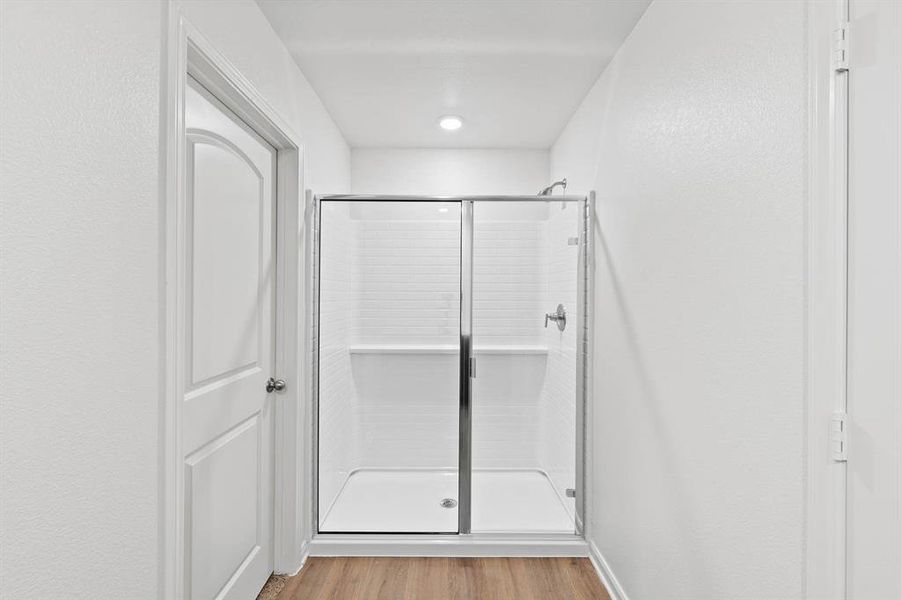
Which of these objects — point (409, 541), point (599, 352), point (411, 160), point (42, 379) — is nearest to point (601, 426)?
point (599, 352)

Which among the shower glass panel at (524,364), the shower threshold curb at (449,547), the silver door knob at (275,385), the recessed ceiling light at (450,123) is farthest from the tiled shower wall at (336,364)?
the recessed ceiling light at (450,123)

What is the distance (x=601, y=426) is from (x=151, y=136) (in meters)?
2.20

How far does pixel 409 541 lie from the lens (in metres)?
2.71

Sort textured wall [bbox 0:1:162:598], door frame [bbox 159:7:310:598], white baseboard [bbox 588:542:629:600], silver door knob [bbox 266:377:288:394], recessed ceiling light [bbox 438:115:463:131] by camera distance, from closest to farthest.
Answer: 1. textured wall [bbox 0:1:162:598]
2. door frame [bbox 159:7:310:598]
3. white baseboard [bbox 588:542:629:600]
4. silver door knob [bbox 266:377:288:394]
5. recessed ceiling light [bbox 438:115:463:131]

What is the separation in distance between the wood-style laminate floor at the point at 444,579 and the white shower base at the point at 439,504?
179mm

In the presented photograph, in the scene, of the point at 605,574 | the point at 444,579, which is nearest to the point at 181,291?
the point at 444,579

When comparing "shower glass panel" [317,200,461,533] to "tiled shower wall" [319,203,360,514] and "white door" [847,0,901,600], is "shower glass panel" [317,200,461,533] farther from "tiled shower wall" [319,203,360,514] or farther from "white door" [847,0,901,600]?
"white door" [847,0,901,600]

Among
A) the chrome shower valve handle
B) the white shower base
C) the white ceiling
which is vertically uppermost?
the white ceiling

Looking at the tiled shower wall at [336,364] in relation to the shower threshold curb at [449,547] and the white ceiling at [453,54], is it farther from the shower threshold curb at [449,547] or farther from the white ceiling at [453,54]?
the white ceiling at [453,54]

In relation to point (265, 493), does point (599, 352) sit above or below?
above

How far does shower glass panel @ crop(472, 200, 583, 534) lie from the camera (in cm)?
283

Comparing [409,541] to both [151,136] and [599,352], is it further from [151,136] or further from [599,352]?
[151,136]

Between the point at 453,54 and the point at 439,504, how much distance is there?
229 centimetres

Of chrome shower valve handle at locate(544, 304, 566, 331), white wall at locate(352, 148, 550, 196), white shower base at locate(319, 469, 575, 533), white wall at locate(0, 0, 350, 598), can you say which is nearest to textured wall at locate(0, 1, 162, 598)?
white wall at locate(0, 0, 350, 598)
